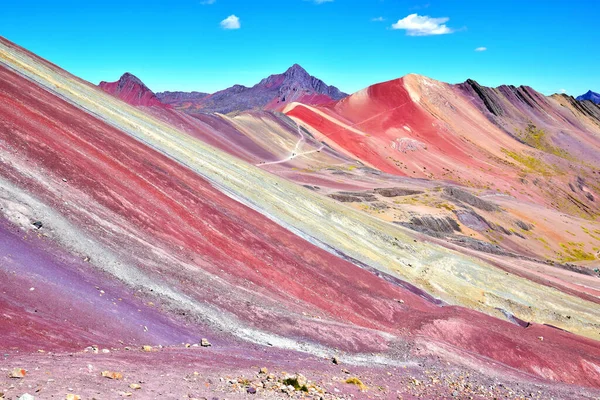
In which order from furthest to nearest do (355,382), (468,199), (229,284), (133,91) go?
(133,91) → (468,199) → (229,284) → (355,382)

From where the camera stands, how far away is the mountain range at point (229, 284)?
39.4 ft

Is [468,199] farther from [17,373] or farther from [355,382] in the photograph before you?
[17,373]

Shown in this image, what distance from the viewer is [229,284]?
1975cm

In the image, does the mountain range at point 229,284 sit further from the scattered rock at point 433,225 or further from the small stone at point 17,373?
the scattered rock at point 433,225

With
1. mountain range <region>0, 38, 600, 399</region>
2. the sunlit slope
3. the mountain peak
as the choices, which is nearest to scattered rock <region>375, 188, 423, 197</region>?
mountain range <region>0, 38, 600, 399</region>

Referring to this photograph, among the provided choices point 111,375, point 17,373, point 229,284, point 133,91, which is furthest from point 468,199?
point 133,91

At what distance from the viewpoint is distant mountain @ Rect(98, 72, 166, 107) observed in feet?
451

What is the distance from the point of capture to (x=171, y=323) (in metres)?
15.0

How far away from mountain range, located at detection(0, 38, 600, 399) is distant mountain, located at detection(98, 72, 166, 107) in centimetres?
9485

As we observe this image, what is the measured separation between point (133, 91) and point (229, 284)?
139325 millimetres

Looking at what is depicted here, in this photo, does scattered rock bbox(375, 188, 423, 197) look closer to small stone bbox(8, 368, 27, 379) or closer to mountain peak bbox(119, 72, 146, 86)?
small stone bbox(8, 368, 27, 379)

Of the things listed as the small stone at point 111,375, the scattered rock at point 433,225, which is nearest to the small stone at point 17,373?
the small stone at point 111,375

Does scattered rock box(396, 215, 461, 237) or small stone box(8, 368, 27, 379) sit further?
scattered rock box(396, 215, 461, 237)

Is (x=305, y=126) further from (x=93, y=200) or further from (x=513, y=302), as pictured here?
(x=93, y=200)
